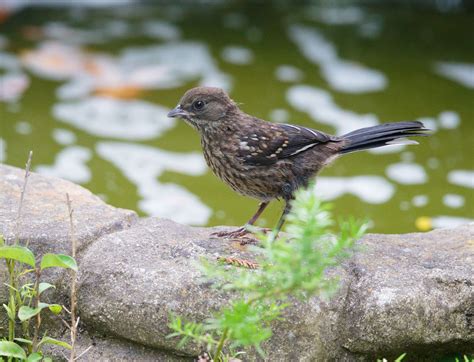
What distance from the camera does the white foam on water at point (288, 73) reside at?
26.0 ft

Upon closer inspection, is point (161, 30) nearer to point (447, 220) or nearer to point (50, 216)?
point (447, 220)

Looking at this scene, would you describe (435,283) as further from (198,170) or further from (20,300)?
(198,170)

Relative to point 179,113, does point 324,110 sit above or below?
below

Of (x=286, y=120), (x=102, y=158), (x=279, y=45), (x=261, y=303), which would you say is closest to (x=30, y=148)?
(x=102, y=158)

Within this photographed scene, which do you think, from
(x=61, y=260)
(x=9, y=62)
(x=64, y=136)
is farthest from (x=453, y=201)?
(x=9, y=62)

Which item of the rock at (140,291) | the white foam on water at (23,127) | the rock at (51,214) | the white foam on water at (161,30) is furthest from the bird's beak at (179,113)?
the white foam on water at (161,30)

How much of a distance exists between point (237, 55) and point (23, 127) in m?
2.27

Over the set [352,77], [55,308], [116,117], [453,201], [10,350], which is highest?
[55,308]

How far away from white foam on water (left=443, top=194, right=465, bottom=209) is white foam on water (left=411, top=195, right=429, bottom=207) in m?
0.14

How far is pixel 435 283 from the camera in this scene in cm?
405

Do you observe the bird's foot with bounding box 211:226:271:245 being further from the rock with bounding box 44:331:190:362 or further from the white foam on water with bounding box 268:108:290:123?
the white foam on water with bounding box 268:108:290:123

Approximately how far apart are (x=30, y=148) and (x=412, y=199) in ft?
9.65

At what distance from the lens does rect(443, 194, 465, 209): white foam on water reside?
20.6 ft

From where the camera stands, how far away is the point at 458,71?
8.07 meters
